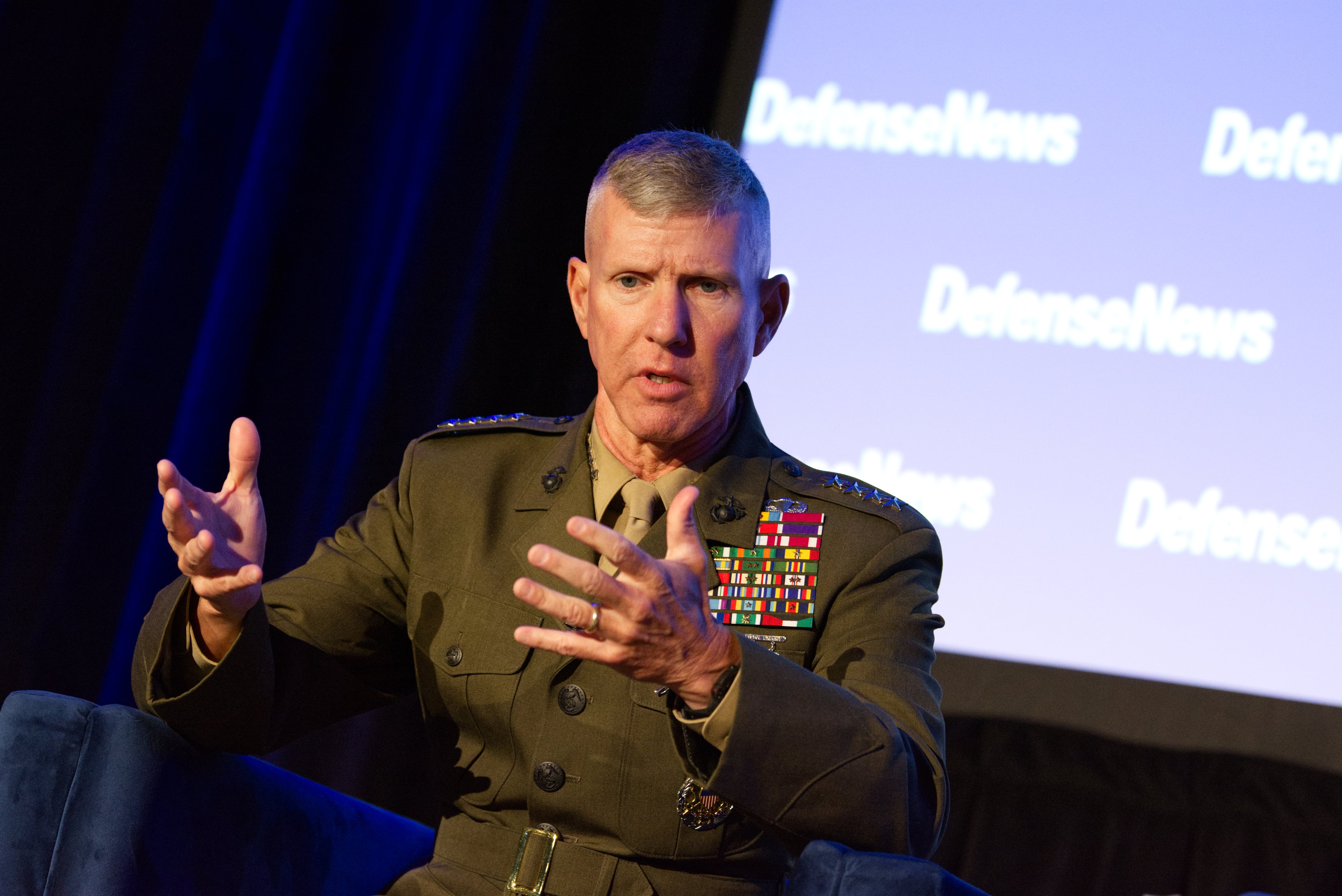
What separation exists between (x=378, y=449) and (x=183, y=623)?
63.2 inches

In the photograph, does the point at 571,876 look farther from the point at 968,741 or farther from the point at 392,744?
the point at 392,744

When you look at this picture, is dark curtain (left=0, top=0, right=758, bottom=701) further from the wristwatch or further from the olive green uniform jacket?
the wristwatch

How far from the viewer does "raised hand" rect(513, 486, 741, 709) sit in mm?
1112

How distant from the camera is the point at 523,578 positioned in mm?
1108

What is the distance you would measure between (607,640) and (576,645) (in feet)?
0.10

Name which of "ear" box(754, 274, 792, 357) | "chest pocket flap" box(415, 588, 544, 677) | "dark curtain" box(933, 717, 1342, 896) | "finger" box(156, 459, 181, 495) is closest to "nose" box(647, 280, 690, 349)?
"ear" box(754, 274, 792, 357)

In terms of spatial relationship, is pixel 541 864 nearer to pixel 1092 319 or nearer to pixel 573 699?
pixel 573 699

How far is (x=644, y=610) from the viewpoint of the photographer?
1130 millimetres

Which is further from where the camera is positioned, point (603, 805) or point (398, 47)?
point (398, 47)

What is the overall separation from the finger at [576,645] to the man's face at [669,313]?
1.60 ft

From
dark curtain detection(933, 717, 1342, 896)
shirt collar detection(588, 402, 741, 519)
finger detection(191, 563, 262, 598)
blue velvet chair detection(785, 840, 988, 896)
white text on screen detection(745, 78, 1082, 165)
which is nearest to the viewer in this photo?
blue velvet chair detection(785, 840, 988, 896)

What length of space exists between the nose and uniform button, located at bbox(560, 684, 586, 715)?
0.43m

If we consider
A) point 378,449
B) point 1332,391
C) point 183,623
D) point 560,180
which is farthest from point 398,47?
point 1332,391

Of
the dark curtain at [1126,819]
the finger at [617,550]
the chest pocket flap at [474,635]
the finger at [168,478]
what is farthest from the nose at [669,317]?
the dark curtain at [1126,819]
